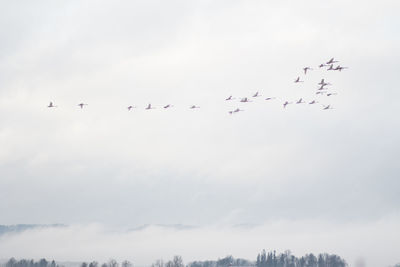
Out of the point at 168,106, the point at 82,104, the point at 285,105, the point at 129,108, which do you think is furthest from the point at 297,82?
the point at 82,104

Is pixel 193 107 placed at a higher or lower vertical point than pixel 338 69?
lower

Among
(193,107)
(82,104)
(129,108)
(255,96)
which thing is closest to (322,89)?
(255,96)

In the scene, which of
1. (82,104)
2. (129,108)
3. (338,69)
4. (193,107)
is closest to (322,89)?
(338,69)

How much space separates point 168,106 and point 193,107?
647 cm

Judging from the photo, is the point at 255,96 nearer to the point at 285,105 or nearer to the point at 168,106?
the point at 285,105

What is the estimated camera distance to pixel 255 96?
444ft

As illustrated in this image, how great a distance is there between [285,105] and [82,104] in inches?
2048

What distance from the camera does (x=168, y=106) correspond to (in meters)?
139

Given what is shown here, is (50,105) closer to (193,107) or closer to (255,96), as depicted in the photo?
(193,107)

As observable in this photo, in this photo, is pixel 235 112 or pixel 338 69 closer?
pixel 338 69

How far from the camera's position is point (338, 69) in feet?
438

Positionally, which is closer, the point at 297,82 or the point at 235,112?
the point at 297,82

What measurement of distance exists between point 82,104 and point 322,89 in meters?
61.2

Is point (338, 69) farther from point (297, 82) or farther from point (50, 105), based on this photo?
point (50, 105)
